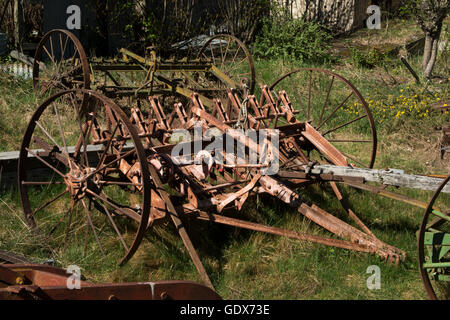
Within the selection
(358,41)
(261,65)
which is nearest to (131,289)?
(261,65)

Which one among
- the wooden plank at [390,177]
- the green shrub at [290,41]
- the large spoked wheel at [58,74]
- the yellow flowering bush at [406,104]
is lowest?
the wooden plank at [390,177]

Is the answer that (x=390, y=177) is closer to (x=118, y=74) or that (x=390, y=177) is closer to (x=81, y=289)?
(x=81, y=289)

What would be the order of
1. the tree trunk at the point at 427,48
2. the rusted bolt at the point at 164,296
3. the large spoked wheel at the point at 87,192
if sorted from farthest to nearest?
the tree trunk at the point at 427,48 → the large spoked wheel at the point at 87,192 → the rusted bolt at the point at 164,296

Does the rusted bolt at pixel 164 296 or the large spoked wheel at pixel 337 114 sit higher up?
the large spoked wheel at pixel 337 114

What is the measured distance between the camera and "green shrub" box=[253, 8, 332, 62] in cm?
973

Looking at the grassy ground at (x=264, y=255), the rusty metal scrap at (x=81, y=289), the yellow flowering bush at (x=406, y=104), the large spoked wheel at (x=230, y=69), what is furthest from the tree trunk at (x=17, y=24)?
the rusty metal scrap at (x=81, y=289)

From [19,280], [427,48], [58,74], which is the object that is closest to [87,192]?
[19,280]

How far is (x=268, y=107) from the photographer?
16.8 ft

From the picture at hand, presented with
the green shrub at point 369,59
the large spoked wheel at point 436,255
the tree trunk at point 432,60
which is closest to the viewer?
the large spoked wheel at point 436,255

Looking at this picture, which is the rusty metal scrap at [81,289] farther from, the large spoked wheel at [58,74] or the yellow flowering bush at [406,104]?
the yellow flowering bush at [406,104]

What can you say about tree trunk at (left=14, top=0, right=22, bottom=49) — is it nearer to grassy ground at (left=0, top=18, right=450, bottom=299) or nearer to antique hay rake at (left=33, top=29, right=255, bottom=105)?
antique hay rake at (left=33, top=29, right=255, bottom=105)

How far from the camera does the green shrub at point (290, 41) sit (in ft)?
31.9
